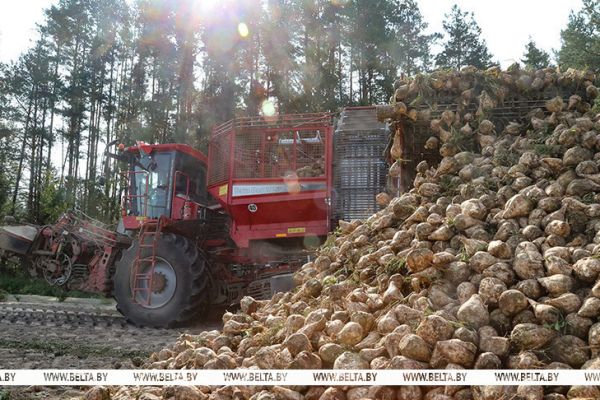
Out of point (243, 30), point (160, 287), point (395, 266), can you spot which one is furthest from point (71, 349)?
point (243, 30)

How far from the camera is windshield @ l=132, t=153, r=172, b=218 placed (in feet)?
30.1

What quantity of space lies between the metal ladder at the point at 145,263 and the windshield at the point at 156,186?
638 mm

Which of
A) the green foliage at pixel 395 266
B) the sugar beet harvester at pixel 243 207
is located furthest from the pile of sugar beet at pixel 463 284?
the sugar beet harvester at pixel 243 207

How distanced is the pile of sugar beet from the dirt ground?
1.22 metres

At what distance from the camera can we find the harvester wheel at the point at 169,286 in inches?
315

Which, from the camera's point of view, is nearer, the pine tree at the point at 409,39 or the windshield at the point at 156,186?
the windshield at the point at 156,186

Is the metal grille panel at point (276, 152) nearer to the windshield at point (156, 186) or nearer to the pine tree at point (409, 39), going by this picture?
the windshield at point (156, 186)

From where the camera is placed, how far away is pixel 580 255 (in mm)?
3002

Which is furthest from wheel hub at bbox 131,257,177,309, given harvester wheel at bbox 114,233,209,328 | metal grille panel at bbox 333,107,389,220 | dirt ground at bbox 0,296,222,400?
metal grille panel at bbox 333,107,389,220

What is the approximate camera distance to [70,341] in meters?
6.66

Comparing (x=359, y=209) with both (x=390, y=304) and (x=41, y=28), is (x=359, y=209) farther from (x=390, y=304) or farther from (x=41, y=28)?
(x=41, y=28)

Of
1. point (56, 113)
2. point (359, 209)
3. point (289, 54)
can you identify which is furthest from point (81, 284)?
point (56, 113)

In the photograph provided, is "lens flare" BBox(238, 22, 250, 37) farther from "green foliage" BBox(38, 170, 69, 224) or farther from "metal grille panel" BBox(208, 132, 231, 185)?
"metal grille panel" BBox(208, 132, 231, 185)

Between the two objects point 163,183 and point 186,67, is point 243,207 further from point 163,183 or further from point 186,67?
point 186,67
